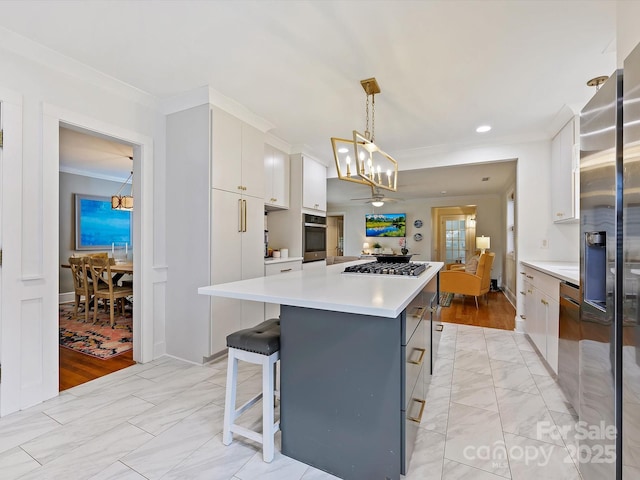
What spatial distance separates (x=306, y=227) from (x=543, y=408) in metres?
3.14

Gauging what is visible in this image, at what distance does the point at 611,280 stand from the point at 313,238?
3.55 metres

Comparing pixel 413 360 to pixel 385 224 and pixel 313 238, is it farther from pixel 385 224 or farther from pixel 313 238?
pixel 385 224

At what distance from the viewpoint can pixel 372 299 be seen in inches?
48.7

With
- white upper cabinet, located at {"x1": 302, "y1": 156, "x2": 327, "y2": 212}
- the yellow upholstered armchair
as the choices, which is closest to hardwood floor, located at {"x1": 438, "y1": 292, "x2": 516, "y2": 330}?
the yellow upholstered armchair

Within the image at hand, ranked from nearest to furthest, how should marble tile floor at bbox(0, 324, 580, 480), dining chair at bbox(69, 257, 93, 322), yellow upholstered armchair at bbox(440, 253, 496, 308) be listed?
marble tile floor at bbox(0, 324, 580, 480), dining chair at bbox(69, 257, 93, 322), yellow upholstered armchair at bbox(440, 253, 496, 308)

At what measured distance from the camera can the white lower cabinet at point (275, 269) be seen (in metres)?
3.49

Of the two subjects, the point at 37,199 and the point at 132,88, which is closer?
the point at 37,199

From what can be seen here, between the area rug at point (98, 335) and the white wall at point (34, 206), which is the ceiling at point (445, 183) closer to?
the white wall at point (34, 206)

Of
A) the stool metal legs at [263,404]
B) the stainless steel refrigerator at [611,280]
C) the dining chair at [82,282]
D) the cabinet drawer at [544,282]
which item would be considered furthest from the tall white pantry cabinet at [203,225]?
the cabinet drawer at [544,282]

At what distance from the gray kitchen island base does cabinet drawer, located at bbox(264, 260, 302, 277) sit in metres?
2.00

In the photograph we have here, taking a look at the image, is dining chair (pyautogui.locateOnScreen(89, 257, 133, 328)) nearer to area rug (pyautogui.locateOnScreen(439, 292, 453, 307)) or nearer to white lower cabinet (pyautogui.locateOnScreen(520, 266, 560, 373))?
white lower cabinet (pyautogui.locateOnScreen(520, 266, 560, 373))

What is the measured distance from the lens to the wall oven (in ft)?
14.0

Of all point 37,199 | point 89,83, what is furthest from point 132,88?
point 37,199

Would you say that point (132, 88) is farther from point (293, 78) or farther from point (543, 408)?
point (543, 408)
